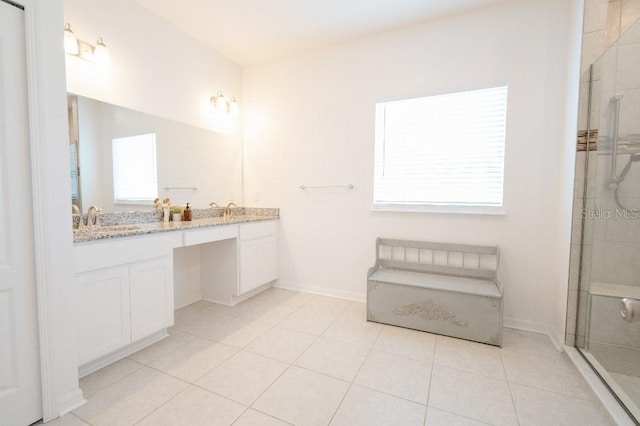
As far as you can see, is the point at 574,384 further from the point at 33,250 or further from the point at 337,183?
the point at 33,250

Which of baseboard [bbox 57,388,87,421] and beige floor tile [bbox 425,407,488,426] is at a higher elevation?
baseboard [bbox 57,388,87,421]

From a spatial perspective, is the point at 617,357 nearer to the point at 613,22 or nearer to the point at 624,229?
the point at 624,229

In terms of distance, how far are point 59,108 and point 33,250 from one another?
0.66 m

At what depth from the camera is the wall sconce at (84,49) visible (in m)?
1.79

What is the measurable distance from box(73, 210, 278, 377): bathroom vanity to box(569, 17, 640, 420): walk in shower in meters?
2.58

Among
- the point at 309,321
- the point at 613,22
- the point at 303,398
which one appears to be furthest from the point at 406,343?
the point at 613,22

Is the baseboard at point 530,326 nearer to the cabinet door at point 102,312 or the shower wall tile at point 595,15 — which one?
the shower wall tile at point 595,15

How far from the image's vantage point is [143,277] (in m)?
1.80

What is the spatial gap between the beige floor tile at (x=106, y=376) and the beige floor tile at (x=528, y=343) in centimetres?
246

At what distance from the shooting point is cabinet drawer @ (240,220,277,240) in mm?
2682

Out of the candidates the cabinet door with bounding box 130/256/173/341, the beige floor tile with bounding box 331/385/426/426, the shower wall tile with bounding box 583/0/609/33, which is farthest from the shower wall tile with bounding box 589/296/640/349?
the cabinet door with bounding box 130/256/173/341

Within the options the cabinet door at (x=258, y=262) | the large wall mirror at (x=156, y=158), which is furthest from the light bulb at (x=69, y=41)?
the cabinet door at (x=258, y=262)

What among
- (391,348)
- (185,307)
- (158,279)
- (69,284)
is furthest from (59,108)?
(391,348)

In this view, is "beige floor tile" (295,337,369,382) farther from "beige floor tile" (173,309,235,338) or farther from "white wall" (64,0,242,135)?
"white wall" (64,0,242,135)
